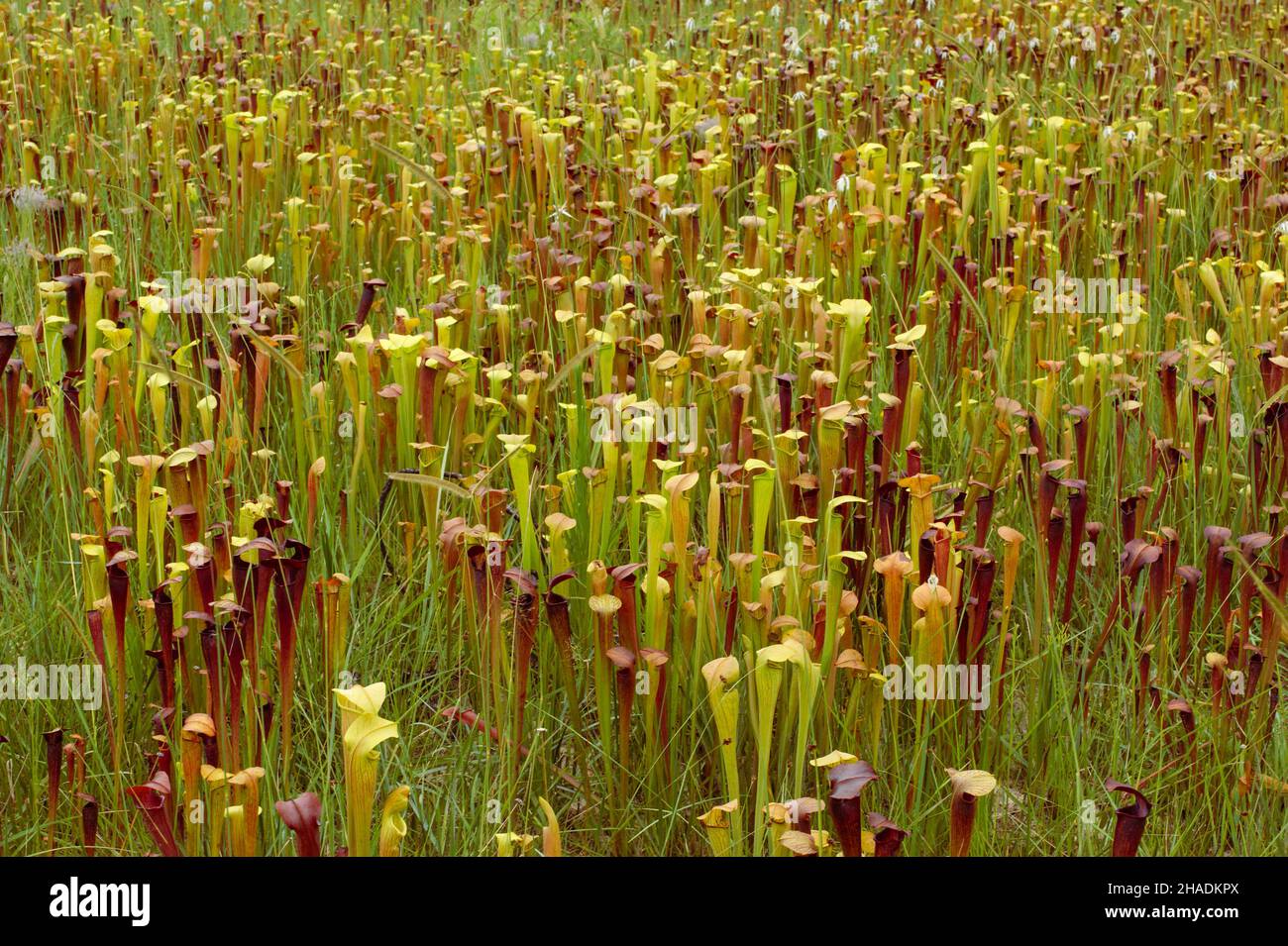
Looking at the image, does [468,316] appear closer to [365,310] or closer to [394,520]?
[365,310]

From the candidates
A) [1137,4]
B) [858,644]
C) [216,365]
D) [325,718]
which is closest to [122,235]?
[216,365]

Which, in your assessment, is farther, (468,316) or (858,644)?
(468,316)

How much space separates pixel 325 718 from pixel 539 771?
0.37 m

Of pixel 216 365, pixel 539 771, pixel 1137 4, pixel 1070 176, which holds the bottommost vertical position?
pixel 539 771

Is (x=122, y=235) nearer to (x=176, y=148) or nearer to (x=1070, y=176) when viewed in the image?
(x=176, y=148)

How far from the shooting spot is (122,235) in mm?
4340

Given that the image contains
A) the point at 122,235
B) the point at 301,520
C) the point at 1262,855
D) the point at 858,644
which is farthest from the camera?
the point at 122,235

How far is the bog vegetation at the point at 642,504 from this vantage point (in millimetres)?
2025

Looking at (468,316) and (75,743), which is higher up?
(468,316)

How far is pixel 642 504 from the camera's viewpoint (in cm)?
248

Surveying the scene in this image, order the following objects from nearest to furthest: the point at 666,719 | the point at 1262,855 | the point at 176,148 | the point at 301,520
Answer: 1. the point at 1262,855
2. the point at 666,719
3. the point at 301,520
4. the point at 176,148

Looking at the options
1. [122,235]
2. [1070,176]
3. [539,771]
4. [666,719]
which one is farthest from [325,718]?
[1070,176]

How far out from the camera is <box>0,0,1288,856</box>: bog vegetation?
2025 mm

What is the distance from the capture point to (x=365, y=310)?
3350 mm
